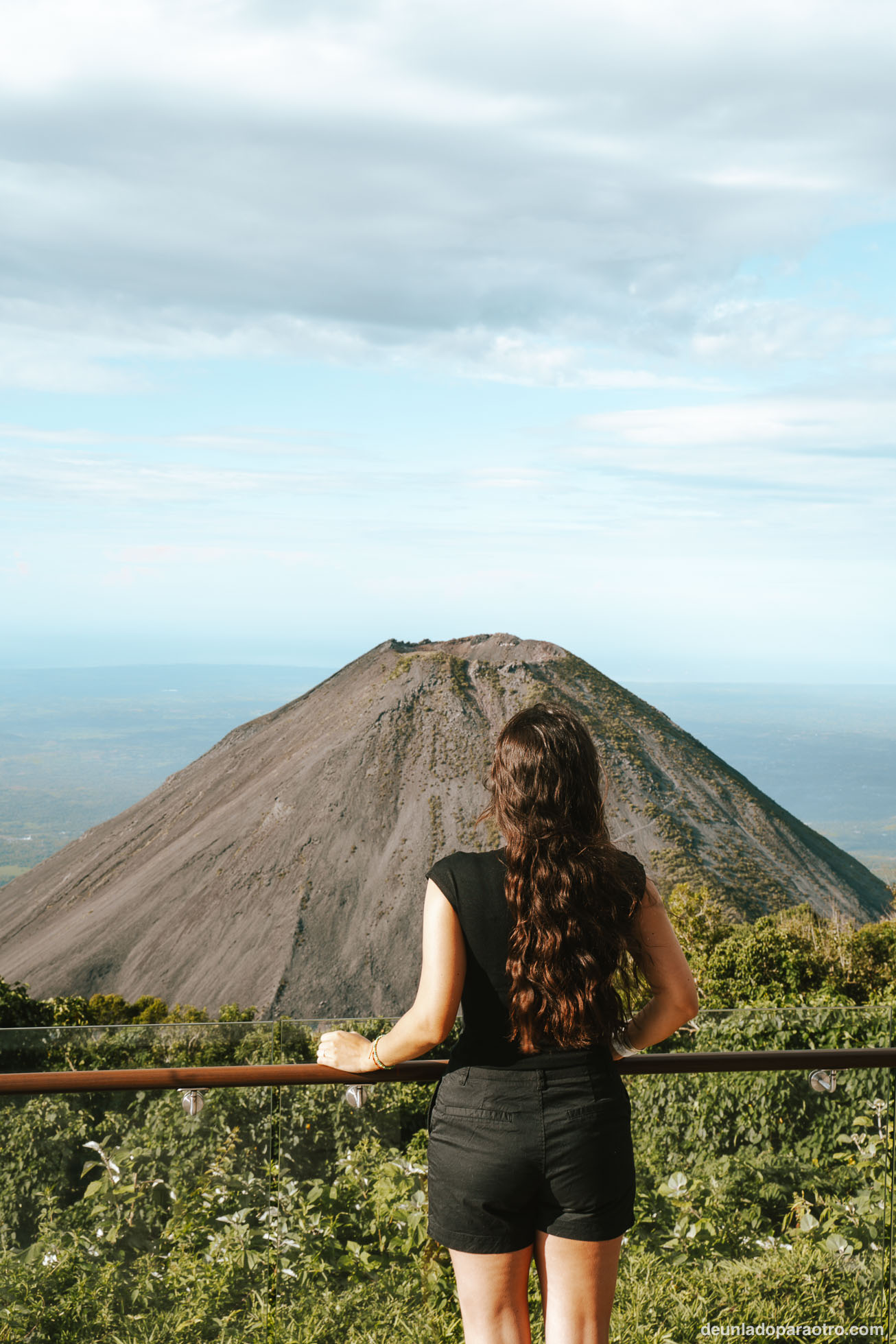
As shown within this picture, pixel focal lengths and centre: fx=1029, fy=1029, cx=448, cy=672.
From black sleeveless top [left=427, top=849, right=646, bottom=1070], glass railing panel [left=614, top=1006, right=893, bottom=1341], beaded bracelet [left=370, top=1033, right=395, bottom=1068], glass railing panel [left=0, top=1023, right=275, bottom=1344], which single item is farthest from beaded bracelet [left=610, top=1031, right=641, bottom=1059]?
glass railing panel [left=0, top=1023, right=275, bottom=1344]

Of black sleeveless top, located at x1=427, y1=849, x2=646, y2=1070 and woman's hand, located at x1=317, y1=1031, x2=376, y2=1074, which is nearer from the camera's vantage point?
black sleeveless top, located at x1=427, y1=849, x2=646, y2=1070

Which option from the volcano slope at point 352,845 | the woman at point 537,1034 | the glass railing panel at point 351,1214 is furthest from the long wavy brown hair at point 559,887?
the volcano slope at point 352,845

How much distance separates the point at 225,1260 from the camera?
102 inches

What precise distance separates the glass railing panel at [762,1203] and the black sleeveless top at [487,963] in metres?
0.87

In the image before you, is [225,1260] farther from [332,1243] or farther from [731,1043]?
[731,1043]

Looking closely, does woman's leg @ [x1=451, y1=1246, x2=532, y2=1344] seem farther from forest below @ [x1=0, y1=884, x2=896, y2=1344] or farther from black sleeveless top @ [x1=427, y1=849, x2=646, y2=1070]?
forest below @ [x1=0, y1=884, x2=896, y2=1344]

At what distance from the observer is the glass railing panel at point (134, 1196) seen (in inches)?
97.8

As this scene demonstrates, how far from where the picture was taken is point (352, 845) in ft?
165

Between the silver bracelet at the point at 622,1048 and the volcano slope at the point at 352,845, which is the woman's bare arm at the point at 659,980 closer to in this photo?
the silver bracelet at the point at 622,1048

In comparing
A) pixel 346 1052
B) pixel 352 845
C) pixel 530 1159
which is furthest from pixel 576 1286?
pixel 352 845

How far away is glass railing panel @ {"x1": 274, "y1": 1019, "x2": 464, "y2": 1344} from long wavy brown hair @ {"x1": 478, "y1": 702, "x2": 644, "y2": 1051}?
0.86 m

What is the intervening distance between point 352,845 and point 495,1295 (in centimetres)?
4905

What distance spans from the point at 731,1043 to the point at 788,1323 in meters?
0.71

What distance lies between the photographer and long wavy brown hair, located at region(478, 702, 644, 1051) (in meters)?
1.87
